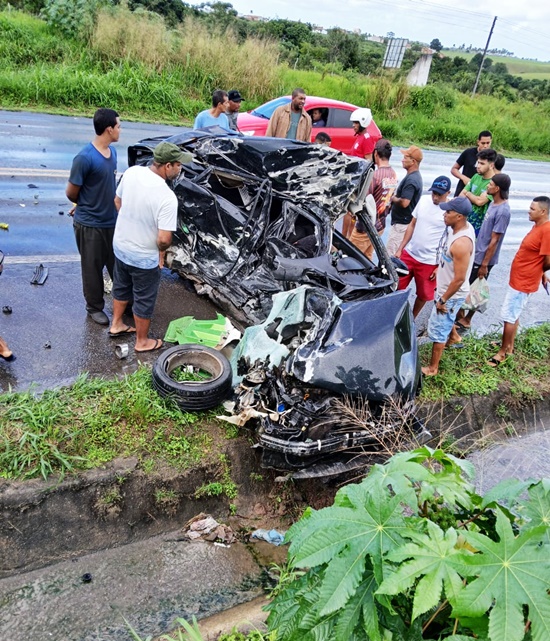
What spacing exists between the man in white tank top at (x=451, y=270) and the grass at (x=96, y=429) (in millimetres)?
2455

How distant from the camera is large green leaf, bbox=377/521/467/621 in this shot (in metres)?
1.58

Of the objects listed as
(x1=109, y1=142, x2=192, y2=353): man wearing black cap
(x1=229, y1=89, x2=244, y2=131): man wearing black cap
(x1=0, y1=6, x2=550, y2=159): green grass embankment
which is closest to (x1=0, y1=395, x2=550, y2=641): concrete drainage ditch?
(x1=109, y1=142, x2=192, y2=353): man wearing black cap

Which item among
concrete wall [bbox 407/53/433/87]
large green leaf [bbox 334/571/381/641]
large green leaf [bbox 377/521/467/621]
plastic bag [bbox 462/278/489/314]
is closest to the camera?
large green leaf [bbox 377/521/467/621]

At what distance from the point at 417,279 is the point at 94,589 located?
4279mm

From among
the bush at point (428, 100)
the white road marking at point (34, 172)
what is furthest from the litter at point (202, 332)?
the bush at point (428, 100)

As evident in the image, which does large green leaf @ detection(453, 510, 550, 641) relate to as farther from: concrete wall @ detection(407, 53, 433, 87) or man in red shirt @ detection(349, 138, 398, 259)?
concrete wall @ detection(407, 53, 433, 87)

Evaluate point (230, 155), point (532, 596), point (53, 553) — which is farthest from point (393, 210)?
point (532, 596)

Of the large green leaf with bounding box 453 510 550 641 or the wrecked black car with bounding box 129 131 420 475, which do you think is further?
the wrecked black car with bounding box 129 131 420 475

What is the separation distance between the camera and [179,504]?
3.92 meters

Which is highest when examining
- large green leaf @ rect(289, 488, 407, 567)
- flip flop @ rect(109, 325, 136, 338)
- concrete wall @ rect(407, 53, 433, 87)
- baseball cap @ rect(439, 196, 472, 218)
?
concrete wall @ rect(407, 53, 433, 87)

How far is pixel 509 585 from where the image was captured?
5.00 ft

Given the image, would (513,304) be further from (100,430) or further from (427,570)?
(427,570)

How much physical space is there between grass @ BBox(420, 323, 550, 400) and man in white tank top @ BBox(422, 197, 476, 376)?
214mm

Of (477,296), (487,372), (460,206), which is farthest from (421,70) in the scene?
(460,206)
